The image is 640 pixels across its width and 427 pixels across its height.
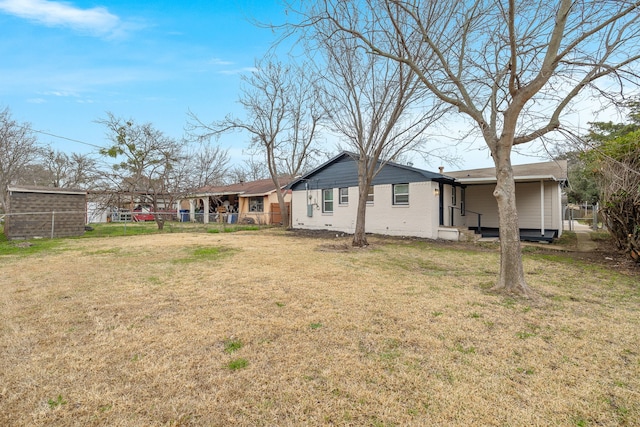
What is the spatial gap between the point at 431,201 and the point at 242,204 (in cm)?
1621

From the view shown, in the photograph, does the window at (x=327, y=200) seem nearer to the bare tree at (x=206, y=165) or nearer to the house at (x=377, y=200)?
the house at (x=377, y=200)

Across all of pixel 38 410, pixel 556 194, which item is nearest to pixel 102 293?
pixel 38 410

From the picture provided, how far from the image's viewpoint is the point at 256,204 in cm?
2325

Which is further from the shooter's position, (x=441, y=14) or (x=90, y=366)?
(x=441, y=14)

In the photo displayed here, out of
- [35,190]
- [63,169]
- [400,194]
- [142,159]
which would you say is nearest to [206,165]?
[142,159]

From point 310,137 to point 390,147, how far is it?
1000 centimetres

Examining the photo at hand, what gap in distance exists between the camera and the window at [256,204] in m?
22.8

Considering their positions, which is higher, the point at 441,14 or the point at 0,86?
the point at 0,86

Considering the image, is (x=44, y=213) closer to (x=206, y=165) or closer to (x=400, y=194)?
(x=206, y=165)

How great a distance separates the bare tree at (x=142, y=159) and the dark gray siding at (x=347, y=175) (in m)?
7.40

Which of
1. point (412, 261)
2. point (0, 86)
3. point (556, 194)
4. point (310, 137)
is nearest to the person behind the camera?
point (412, 261)

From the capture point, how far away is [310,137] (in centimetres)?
1948

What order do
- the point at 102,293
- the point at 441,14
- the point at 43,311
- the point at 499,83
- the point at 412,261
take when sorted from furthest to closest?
the point at 412,261, the point at 441,14, the point at 499,83, the point at 102,293, the point at 43,311

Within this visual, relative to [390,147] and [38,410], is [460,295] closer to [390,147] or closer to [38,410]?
[38,410]
